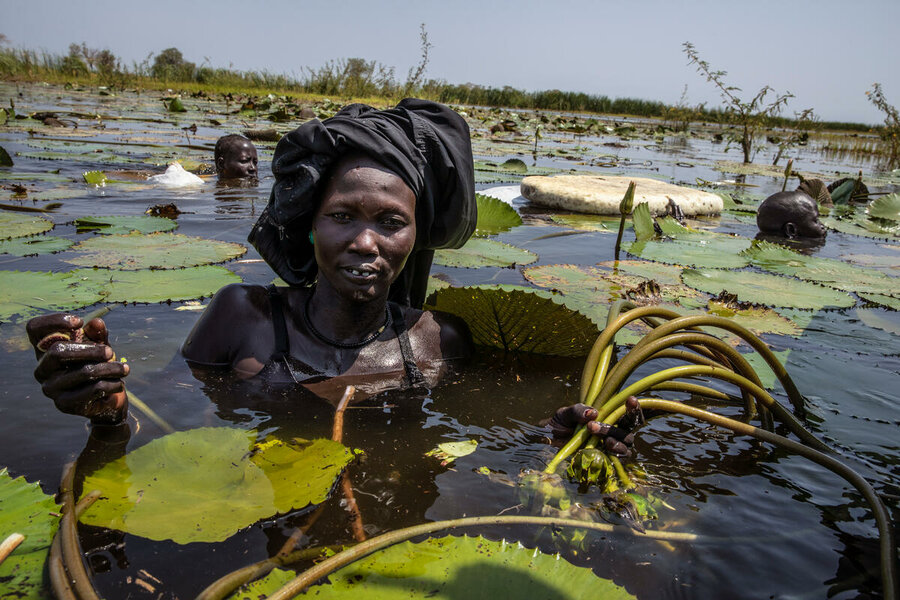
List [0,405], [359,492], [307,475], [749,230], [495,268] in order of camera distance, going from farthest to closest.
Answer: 1. [749,230]
2. [495,268]
3. [0,405]
4. [359,492]
5. [307,475]

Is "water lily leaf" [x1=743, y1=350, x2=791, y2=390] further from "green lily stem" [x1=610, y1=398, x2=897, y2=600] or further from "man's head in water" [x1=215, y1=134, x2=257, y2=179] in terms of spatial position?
"man's head in water" [x1=215, y1=134, x2=257, y2=179]

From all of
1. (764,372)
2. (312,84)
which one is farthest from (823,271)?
(312,84)

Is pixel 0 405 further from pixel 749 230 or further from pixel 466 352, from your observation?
pixel 749 230

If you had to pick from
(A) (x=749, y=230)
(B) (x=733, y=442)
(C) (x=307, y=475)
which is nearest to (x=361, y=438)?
(C) (x=307, y=475)

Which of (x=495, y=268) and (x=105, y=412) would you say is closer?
(x=105, y=412)

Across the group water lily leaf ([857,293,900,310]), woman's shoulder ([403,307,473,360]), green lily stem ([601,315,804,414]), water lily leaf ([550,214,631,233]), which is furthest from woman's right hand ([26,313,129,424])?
water lily leaf ([550,214,631,233])

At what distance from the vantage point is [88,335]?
134 cm

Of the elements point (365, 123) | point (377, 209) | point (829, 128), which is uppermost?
point (829, 128)

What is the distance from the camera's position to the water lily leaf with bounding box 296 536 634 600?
101cm

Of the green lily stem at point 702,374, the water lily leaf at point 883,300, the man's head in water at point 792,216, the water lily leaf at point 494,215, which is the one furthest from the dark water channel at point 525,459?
the man's head in water at point 792,216

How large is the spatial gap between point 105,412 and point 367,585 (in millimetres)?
886

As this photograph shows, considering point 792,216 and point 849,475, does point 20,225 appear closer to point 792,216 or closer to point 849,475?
point 849,475

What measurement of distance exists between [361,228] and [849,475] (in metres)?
1.39

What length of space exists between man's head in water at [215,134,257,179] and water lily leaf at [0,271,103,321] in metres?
3.83
